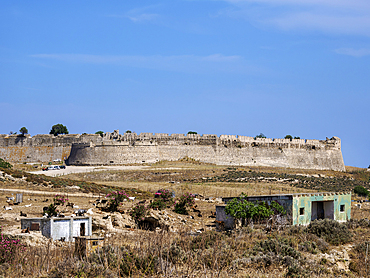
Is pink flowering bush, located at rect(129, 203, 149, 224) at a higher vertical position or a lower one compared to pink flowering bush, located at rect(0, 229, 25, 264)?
higher

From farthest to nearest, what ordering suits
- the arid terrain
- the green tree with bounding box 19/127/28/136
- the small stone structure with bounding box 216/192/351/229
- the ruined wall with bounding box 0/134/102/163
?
1. the green tree with bounding box 19/127/28/136
2. the ruined wall with bounding box 0/134/102/163
3. the small stone structure with bounding box 216/192/351/229
4. the arid terrain

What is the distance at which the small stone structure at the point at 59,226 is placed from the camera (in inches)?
572

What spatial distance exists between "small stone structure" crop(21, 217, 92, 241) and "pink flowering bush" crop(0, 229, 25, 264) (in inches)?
85.2

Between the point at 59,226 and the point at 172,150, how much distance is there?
3604 cm

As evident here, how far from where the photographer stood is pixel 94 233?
1578cm

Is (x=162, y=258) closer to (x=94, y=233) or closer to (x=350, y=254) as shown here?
(x=94, y=233)

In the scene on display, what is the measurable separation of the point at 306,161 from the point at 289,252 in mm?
44570

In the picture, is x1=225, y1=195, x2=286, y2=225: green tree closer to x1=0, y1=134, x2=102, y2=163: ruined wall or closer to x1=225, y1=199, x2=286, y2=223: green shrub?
x1=225, y1=199, x2=286, y2=223: green shrub

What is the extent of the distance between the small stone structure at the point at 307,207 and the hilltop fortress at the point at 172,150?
30349 millimetres

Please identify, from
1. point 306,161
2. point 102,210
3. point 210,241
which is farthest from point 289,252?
point 306,161

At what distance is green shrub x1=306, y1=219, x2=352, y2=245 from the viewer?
15.4m

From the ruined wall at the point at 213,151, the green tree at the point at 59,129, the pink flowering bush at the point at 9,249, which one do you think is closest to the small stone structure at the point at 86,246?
the pink flowering bush at the point at 9,249

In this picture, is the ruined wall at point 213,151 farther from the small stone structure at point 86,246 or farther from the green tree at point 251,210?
the small stone structure at point 86,246

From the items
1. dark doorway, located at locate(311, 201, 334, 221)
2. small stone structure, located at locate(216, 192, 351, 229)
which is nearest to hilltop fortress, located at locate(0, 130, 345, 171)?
small stone structure, located at locate(216, 192, 351, 229)
